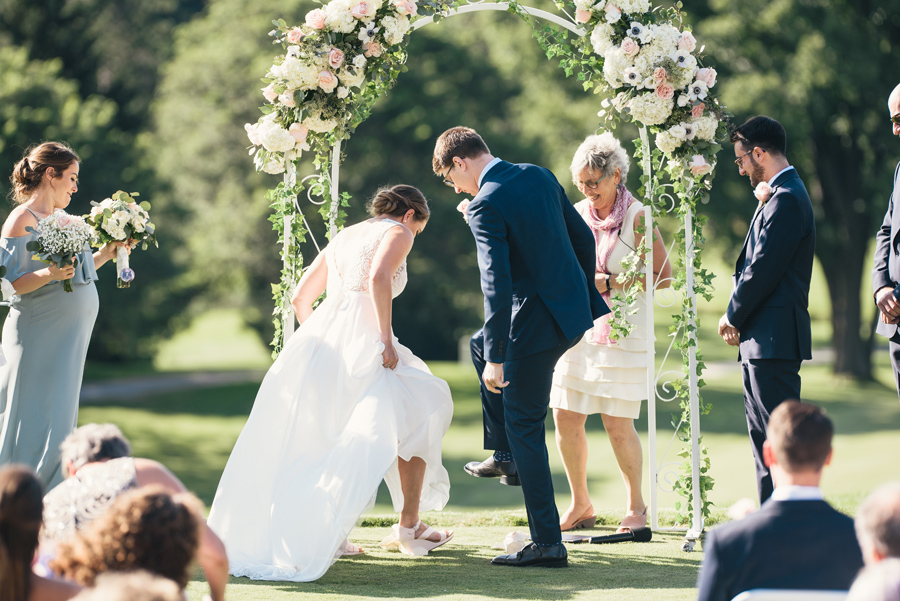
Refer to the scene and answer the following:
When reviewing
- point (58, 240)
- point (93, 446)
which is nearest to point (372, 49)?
point (58, 240)

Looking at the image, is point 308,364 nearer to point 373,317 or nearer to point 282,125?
point 373,317

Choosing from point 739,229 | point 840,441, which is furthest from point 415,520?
point 739,229

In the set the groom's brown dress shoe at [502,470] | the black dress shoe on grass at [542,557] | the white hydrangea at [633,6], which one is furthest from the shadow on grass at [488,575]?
the white hydrangea at [633,6]

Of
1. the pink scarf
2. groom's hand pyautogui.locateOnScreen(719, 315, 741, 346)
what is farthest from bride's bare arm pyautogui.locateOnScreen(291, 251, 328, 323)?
groom's hand pyautogui.locateOnScreen(719, 315, 741, 346)

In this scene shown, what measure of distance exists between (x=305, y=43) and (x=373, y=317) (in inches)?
73.2

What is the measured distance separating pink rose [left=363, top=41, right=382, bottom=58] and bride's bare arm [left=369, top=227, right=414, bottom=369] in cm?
139

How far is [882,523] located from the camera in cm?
218

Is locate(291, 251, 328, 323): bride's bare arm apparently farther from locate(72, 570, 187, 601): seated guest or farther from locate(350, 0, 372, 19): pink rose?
locate(72, 570, 187, 601): seated guest

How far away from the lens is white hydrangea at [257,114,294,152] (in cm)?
577

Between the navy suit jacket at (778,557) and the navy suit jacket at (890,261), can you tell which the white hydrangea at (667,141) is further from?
the navy suit jacket at (778,557)

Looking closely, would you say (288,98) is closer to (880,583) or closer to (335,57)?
(335,57)

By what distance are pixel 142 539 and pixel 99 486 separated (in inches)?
26.2

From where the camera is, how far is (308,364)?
5078 millimetres

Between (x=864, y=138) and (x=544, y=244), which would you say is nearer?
(x=544, y=244)
